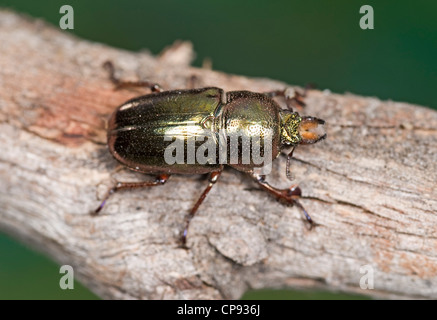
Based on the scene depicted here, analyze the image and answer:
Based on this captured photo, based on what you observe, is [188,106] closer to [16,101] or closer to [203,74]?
[203,74]

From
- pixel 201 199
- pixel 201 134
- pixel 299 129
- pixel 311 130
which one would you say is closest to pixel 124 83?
pixel 201 134

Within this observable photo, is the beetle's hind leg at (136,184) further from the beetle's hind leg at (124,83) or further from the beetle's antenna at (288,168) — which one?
the beetle's antenna at (288,168)

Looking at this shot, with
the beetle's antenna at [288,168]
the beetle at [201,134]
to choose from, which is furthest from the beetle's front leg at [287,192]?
the beetle's antenna at [288,168]

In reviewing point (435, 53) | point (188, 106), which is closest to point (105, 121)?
point (188, 106)

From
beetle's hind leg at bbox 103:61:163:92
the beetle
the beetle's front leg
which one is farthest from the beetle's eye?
beetle's hind leg at bbox 103:61:163:92

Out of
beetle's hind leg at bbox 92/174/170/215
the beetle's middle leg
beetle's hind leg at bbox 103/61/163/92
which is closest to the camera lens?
the beetle's middle leg

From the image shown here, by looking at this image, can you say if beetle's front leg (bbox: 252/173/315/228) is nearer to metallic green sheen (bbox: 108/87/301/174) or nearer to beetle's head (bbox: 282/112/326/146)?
metallic green sheen (bbox: 108/87/301/174)

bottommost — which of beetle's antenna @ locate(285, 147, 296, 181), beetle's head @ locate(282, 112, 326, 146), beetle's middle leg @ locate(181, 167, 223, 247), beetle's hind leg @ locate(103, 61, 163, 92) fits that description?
beetle's middle leg @ locate(181, 167, 223, 247)
